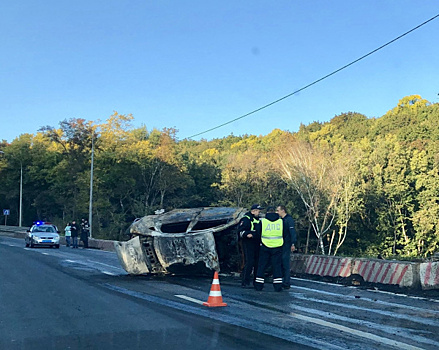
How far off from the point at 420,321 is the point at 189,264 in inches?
247

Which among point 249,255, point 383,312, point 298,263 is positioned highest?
point 249,255

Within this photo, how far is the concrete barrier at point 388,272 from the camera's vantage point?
11.0 meters

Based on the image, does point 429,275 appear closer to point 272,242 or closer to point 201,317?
point 272,242

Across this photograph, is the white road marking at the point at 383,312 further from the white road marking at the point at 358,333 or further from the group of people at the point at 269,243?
the white road marking at the point at 358,333

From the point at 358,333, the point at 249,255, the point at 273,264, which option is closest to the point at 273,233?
the point at 273,264

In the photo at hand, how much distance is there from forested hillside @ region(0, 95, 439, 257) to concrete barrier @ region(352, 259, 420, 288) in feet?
100

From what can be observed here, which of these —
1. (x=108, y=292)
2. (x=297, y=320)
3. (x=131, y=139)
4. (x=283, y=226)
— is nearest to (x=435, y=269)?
(x=283, y=226)

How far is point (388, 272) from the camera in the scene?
11531mm

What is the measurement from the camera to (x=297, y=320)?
289 inches

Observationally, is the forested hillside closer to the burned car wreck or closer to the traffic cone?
the burned car wreck

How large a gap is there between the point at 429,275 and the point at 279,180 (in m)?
39.8

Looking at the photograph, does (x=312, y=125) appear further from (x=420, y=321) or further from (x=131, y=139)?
(x=420, y=321)

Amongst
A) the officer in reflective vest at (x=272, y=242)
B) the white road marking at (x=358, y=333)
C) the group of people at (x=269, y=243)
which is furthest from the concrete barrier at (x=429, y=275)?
A: the white road marking at (x=358, y=333)

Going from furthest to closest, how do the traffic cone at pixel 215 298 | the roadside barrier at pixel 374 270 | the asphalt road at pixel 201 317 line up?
the roadside barrier at pixel 374 270
the traffic cone at pixel 215 298
the asphalt road at pixel 201 317
